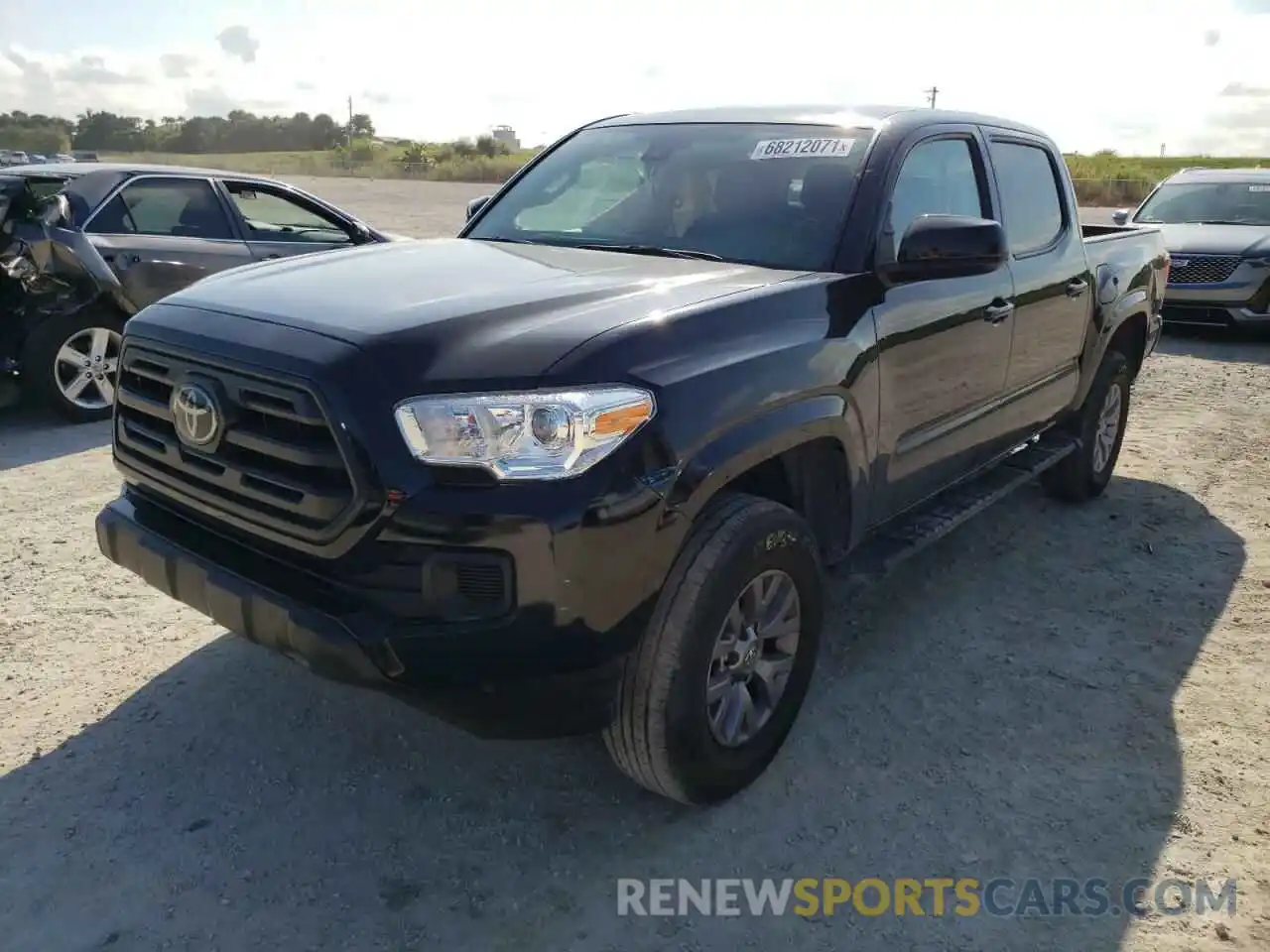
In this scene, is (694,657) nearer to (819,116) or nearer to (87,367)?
(819,116)

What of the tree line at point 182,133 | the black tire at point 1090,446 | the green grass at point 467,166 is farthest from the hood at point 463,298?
the tree line at point 182,133

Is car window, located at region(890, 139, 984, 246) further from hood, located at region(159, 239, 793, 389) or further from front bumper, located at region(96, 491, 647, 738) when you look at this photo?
front bumper, located at region(96, 491, 647, 738)

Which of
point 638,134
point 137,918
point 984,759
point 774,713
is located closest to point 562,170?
point 638,134

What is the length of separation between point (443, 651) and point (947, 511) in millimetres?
2399

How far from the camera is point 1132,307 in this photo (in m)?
5.54

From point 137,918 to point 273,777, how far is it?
1.99ft

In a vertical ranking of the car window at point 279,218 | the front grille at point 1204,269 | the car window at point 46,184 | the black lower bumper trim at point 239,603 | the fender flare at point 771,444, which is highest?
the car window at point 46,184

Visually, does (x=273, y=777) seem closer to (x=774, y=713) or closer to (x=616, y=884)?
(x=616, y=884)

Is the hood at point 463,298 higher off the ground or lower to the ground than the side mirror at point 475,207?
lower

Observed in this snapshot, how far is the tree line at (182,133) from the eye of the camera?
73750 millimetres

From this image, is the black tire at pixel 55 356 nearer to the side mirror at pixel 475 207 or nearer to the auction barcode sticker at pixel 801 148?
the side mirror at pixel 475 207

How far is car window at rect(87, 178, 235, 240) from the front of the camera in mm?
6793

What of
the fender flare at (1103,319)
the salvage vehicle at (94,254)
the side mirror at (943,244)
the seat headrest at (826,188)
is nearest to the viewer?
the side mirror at (943,244)

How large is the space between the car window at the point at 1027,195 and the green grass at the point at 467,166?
34.6 metres
